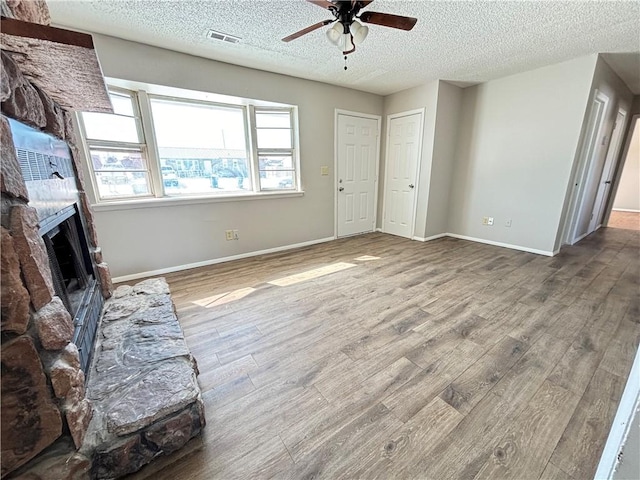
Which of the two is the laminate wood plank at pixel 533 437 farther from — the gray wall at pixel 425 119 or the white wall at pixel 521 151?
the gray wall at pixel 425 119

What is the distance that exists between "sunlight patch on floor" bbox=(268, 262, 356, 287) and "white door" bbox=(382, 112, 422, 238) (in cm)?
177

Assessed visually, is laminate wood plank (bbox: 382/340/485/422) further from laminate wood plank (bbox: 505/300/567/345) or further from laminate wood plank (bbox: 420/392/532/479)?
laminate wood plank (bbox: 505/300/567/345)

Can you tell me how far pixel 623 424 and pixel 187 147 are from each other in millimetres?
3736

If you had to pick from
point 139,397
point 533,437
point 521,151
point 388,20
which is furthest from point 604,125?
point 139,397

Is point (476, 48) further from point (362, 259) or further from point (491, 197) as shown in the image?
point (362, 259)

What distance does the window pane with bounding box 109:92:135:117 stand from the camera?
2.63 meters

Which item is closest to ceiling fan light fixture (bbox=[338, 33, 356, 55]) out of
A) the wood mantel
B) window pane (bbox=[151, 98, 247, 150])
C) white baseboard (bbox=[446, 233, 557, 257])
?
the wood mantel

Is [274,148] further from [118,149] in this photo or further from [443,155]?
[443,155]

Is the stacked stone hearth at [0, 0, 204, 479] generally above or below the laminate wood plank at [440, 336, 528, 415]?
above

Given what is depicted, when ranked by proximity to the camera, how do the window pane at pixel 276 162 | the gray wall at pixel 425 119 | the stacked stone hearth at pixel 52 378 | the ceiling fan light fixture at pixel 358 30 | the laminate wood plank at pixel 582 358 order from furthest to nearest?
the gray wall at pixel 425 119
the window pane at pixel 276 162
the ceiling fan light fixture at pixel 358 30
the laminate wood plank at pixel 582 358
the stacked stone hearth at pixel 52 378

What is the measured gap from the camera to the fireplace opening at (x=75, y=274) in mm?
1203

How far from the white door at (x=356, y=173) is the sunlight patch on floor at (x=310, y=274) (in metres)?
1.31

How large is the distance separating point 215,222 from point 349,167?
2.32 metres

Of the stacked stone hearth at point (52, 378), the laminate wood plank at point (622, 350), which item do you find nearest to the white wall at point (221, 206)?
the stacked stone hearth at point (52, 378)
